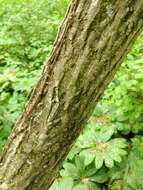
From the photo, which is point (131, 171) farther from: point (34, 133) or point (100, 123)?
point (34, 133)

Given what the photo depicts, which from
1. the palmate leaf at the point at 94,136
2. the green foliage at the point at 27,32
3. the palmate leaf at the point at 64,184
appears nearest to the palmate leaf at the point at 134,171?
the palmate leaf at the point at 94,136

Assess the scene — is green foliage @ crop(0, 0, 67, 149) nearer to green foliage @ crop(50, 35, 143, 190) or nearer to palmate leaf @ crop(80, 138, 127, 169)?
green foliage @ crop(50, 35, 143, 190)

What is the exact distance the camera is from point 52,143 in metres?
1.58

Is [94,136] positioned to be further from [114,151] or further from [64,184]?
[64,184]

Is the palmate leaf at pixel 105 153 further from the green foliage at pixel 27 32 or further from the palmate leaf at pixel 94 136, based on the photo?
the green foliage at pixel 27 32

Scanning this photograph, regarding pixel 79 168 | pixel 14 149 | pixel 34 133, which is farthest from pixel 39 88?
pixel 79 168

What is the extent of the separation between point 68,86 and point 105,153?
83 cm

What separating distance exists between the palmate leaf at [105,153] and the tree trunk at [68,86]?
1.52 ft

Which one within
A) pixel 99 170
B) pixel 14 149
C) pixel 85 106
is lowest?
pixel 99 170

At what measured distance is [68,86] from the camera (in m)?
1.45

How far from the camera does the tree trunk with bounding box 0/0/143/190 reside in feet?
4.29

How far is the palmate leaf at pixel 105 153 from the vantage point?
213 cm

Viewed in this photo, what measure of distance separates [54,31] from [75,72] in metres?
3.62

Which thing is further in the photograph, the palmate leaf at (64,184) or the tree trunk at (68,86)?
the palmate leaf at (64,184)
